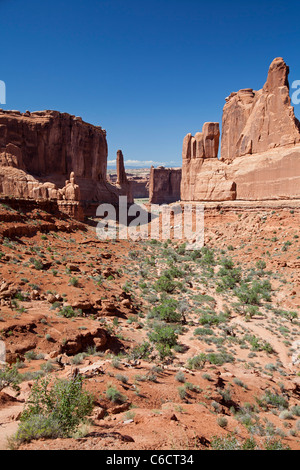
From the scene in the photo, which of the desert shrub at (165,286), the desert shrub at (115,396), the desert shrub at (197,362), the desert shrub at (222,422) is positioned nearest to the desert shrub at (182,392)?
the desert shrub at (222,422)

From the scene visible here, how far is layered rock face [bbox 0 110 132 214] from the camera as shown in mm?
45812

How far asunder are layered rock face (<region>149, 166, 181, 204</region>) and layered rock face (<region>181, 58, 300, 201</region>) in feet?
173

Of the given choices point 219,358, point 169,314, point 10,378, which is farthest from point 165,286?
point 10,378

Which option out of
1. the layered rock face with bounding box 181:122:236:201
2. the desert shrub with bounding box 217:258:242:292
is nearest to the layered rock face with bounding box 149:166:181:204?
the layered rock face with bounding box 181:122:236:201

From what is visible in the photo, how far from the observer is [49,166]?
5453cm

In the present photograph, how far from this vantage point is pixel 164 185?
96.8 m

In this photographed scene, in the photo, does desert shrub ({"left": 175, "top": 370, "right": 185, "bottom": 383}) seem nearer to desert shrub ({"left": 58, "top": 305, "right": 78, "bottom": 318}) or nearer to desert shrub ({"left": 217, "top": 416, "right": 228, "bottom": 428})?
desert shrub ({"left": 217, "top": 416, "right": 228, "bottom": 428})

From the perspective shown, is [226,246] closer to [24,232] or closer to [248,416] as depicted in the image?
[24,232]

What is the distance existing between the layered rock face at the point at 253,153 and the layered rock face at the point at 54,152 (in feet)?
82.6

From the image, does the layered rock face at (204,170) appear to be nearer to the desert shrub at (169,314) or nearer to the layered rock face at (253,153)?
the layered rock face at (253,153)

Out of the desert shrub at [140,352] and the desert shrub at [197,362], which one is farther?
the desert shrub at [197,362]

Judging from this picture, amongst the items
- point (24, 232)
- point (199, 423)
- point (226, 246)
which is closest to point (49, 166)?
point (24, 232)

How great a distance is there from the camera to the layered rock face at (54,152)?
1804 inches
